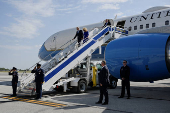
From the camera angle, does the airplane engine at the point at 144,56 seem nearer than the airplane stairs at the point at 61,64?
Yes

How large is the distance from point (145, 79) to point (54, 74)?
4.60 m

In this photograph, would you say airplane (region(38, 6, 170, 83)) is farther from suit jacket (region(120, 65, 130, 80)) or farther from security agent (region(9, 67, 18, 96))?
security agent (region(9, 67, 18, 96))

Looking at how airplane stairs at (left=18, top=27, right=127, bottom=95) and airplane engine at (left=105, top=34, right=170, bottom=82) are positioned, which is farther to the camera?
airplane stairs at (left=18, top=27, right=127, bottom=95)

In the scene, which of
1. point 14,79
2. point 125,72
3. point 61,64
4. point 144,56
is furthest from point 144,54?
point 14,79

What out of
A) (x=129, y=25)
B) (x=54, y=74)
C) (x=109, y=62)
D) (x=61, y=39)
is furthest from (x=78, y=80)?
(x=61, y=39)

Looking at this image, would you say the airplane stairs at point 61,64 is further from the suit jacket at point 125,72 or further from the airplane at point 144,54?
the suit jacket at point 125,72

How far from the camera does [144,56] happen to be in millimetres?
8320

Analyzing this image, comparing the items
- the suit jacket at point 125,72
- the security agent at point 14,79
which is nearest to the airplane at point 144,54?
the suit jacket at point 125,72

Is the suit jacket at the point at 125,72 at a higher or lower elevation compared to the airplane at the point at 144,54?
lower

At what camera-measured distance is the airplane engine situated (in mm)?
8016

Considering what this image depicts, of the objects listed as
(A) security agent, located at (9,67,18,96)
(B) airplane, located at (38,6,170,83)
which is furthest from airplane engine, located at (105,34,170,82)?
(A) security agent, located at (9,67,18,96)

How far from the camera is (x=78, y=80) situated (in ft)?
35.3

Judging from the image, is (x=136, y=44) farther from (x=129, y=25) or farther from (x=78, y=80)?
(x=129, y=25)

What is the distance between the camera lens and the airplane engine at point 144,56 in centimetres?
802
